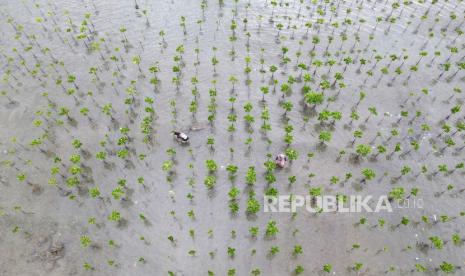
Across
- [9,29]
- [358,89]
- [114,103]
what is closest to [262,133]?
[358,89]

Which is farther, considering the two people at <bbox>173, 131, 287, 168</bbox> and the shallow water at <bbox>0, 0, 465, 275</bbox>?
the two people at <bbox>173, 131, 287, 168</bbox>

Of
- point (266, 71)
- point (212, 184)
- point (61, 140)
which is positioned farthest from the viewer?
point (266, 71)

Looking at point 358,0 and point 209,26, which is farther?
point 358,0

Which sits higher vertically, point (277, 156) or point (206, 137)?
point (206, 137)

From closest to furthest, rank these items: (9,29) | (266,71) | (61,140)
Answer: (61,140) < (266,71) < (9,29)

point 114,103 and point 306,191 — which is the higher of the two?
point 114,103

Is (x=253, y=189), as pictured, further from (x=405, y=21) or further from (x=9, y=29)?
(x=9, y=29)

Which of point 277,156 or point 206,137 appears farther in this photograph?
point 206,137

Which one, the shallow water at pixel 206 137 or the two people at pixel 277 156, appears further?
the two people at pixel 277 156
